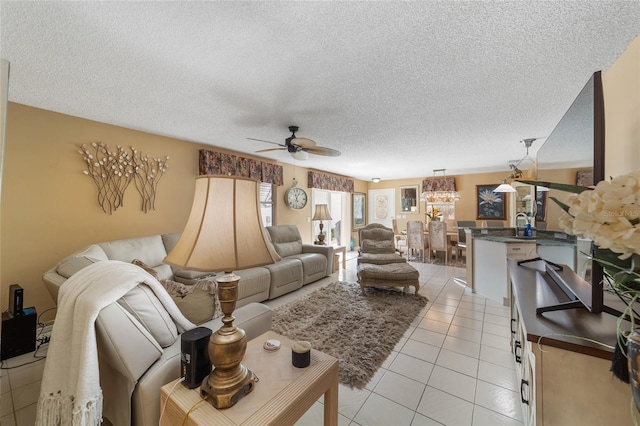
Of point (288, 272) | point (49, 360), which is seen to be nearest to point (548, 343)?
point (49, 360)

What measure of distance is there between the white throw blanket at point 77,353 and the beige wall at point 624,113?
2459 millimetres

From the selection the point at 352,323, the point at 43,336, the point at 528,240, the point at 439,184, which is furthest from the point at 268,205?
the point at 439,184

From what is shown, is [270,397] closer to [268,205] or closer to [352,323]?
[352,323]

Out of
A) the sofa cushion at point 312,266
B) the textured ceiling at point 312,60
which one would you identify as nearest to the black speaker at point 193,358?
the textured ceiling at point 312,60

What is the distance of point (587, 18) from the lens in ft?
4.35

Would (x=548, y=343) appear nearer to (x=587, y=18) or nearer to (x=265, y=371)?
(x=265, y=371)

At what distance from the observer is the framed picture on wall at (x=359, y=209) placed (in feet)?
26.0

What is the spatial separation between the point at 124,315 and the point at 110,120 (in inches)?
115

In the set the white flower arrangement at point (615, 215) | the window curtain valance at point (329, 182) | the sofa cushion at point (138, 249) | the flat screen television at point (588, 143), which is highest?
the window curtain valance at point (329, 182)

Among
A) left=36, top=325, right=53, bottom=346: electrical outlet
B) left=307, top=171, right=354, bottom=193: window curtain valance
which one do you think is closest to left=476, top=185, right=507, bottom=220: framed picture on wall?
left=307, top=171, right=354, bottom=193: window curtain valance

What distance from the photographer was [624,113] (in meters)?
1.20

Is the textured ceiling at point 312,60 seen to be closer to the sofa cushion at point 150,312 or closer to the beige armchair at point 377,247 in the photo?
the sofa cushion at point 150,312

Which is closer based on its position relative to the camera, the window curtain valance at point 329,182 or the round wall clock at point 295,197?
the round wall clock at point 295,197

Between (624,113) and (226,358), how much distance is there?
7.29 feet
